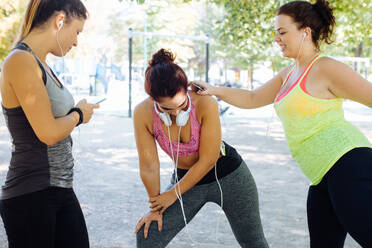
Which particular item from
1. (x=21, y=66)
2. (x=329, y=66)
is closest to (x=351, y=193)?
(x=329, y=66)

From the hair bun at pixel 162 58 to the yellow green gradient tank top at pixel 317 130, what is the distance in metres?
0.71

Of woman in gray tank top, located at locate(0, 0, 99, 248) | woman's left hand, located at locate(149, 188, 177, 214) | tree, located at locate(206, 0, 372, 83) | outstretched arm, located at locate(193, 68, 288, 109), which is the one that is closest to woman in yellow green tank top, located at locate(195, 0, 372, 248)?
outstretched arm, located at locate(193, 68, 288, 109)

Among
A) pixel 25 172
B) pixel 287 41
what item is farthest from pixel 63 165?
pixel 287 41

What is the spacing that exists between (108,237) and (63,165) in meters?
2.31

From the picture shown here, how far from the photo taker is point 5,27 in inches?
471

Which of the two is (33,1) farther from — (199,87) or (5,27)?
(5,27)

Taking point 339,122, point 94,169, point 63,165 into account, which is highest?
point 339,122

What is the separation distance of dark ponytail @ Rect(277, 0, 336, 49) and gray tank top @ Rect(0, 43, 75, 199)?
1444mm

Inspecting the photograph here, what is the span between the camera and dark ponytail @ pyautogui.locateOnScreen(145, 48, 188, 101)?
2293mm

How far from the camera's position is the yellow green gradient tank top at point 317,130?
2.35 metres

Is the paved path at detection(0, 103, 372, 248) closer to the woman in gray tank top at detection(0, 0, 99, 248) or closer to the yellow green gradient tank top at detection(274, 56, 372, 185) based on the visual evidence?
the woman in gray tank top at detection(0, 0, 99, 248)

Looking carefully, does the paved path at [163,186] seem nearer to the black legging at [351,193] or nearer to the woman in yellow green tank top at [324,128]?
the woman in yellow green tank top at [324,128]

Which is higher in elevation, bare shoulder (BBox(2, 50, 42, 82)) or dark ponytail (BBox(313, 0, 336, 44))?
dark ponytail (BBox(313, 0, 336, 44))

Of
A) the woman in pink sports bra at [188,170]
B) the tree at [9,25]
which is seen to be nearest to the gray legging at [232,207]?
the woman in pink sports bra at [188,170]
